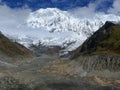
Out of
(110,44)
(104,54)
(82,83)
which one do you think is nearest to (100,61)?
(104,54)

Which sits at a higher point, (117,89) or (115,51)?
(115,51)

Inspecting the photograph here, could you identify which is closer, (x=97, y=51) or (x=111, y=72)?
(x=111, y=72)

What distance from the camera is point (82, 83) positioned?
427 feet

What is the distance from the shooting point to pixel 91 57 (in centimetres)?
17762

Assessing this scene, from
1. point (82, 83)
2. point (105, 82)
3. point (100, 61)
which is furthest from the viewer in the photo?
point (100, 61)

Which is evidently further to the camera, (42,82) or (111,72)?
(111,72)

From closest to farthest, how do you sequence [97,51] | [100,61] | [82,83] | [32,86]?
[32,86] → [82,83] → [100,61] → [97,51]

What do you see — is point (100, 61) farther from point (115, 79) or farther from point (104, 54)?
point (115, 79)

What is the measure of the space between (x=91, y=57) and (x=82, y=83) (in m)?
48.4

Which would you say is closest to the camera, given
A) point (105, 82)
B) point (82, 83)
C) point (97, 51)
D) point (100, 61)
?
point (82, 83)

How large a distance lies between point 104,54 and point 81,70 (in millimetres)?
12564

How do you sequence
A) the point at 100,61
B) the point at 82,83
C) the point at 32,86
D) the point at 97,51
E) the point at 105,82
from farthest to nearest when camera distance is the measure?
the point at 97,51
the point at 100,61
the point at 105,82
the point at 82,83
the point at 32,86

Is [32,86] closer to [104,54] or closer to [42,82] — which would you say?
[42,82]

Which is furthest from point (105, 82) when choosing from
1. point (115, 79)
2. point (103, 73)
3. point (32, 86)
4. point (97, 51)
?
point (97, 51)
